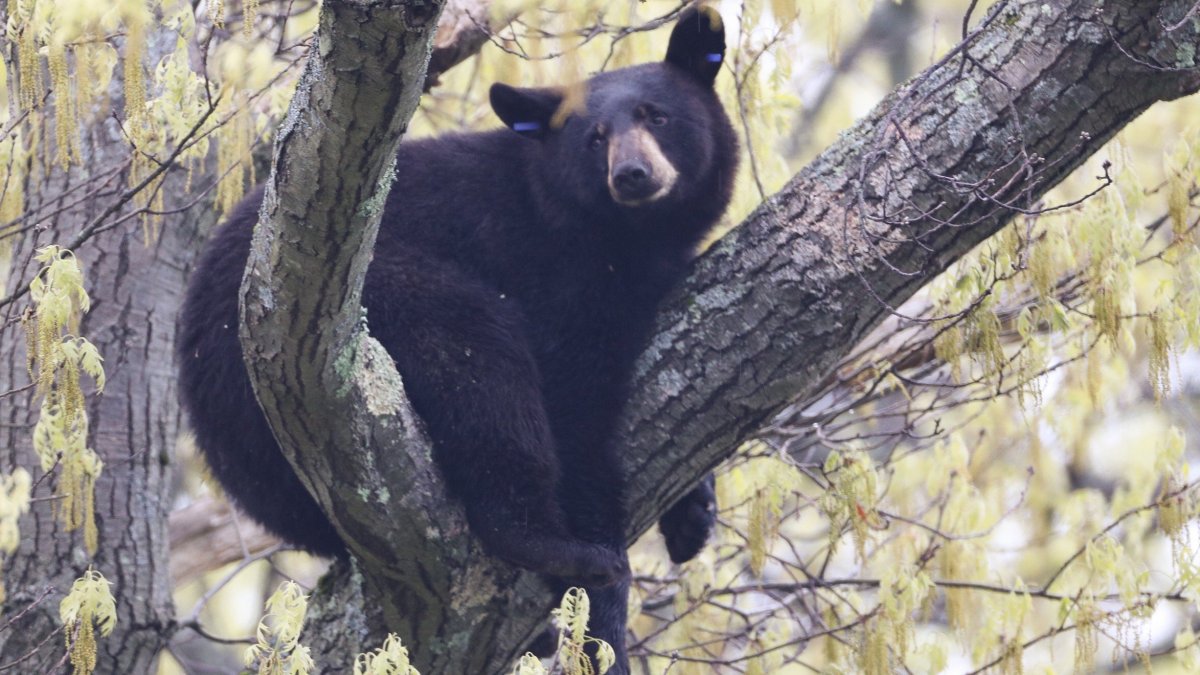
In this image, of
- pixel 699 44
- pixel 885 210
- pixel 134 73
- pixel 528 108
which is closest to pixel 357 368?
pixel 134 73

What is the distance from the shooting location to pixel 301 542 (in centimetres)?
440

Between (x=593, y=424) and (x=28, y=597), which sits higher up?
(x=593, y=424)

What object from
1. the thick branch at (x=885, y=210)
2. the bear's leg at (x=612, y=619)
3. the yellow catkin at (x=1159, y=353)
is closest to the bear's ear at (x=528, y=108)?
the thick branch at (x=885, y=210)

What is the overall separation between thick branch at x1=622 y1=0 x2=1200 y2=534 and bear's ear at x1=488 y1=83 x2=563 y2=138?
4.26 ft

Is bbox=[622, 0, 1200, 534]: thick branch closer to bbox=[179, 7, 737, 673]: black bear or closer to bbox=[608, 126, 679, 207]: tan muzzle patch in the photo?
bbox=[179, 7, 737, 673]: black bear

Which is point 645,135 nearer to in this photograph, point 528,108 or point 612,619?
point 528,108

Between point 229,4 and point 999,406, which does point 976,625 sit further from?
point 229,4

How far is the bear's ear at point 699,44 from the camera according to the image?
5.08 meters

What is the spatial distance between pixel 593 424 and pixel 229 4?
296 centimetres

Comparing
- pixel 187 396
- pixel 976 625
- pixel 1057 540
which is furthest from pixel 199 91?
pixel 1057 540

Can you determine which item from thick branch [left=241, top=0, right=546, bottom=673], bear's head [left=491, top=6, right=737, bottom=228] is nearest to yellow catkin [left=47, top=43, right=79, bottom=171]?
thick branch [left=241, top=0, right=546, bottom=673]

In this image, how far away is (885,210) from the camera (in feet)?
12.2

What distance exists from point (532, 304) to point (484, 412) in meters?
0.72

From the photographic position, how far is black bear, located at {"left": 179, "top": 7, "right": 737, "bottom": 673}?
3.95 m
